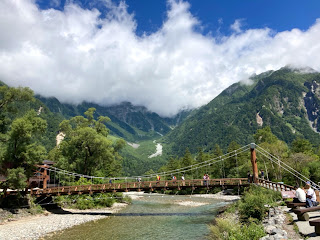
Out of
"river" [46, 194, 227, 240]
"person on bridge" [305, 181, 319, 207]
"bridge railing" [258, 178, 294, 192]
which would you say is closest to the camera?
"person on bridge" [305, 181, 319, 207]

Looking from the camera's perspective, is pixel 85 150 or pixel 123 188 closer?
pixel 123 188

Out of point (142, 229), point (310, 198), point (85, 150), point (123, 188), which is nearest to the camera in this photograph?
point (310, 198)

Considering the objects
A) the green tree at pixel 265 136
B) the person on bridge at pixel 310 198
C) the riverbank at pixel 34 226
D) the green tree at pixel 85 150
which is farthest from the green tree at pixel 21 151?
the green tree at pixel 265 136

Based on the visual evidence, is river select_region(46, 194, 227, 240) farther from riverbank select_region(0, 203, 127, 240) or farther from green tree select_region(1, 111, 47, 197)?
green tree select_region(1, 111, 47, 197)

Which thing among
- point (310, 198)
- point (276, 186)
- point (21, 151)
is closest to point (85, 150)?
point (21, 151)

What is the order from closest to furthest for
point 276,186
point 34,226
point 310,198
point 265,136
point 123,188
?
1. point 310,198
2. point 34,226
3. point 276,186
4. point 123,188
5. point 265,136

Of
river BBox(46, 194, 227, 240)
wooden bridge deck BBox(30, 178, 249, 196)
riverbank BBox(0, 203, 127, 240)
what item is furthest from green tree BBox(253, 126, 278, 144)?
riverbank BBox(0, 203, 127, 240)

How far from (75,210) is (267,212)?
23764 millimetres

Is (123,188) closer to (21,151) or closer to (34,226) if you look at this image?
(34,226)

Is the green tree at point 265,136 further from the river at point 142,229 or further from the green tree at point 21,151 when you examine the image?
the green tree at point 21,151

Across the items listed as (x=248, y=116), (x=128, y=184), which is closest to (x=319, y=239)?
(x=128, y=184)

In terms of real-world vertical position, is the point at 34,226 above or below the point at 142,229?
above

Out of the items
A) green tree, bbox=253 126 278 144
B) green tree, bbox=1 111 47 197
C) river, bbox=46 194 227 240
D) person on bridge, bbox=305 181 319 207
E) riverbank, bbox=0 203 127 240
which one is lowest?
river, bbox=46 194 227 240

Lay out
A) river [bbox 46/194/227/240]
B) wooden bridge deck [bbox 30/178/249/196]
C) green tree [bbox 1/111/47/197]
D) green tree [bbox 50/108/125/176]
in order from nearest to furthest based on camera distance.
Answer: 1. river [bbox 46/194/227/240]
2. green tree [bbox 1/111/47/197]
3. wooden bridge deck [bbox 30/178/249/196]
4. green tree [bbox 50/108/125/176]
